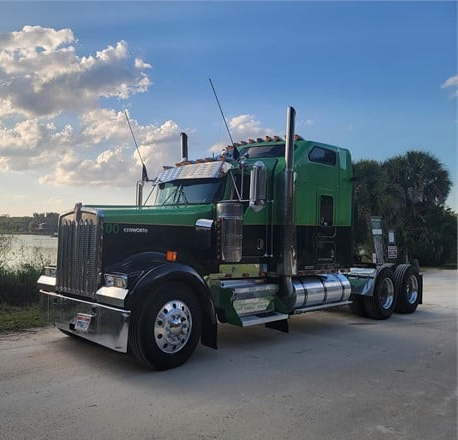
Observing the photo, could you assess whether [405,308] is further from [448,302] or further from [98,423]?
[98,423]

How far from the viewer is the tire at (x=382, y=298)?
9.73m

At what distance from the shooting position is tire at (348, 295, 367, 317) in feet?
32.6

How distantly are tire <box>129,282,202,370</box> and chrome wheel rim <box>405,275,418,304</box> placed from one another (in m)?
6.40

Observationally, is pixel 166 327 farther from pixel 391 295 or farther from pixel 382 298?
pixel 391 295

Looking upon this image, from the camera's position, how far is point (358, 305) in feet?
32.9

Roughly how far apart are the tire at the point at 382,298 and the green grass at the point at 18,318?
6.24 meters

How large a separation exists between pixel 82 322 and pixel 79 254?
0.92 metres

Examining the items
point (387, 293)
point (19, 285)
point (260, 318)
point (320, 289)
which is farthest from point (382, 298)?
point (19, 285)

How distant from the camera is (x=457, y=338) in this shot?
315 inches

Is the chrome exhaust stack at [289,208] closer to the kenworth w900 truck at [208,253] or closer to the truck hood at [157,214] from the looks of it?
the kenworth w900 truck at [208,253]

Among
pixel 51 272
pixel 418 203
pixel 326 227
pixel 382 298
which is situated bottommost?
pixel 382 298

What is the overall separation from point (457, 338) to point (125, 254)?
566 cm

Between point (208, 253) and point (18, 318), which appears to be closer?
point (208, 253)

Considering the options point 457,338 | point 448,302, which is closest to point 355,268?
point 457,338
